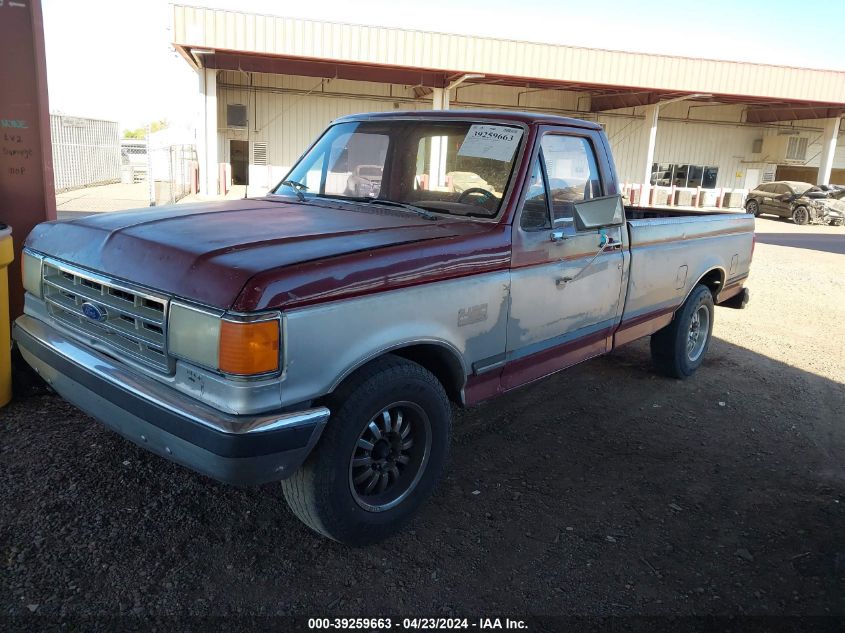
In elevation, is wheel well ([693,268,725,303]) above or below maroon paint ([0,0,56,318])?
below

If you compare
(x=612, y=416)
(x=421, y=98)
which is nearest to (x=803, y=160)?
(x=421, y=98)

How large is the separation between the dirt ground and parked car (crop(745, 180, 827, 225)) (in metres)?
22.2

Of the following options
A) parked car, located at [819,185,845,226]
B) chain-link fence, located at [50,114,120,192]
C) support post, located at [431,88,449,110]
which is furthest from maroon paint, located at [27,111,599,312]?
parked car, located at [819,185,845,226]

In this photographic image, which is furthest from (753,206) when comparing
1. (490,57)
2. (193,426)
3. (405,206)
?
(193,426)

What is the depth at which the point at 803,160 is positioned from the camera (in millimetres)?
33656

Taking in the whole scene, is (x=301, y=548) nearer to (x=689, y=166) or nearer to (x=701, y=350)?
(x=701, y=350)

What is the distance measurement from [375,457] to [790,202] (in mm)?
25927

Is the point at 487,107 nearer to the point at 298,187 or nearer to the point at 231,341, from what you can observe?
the point at 298,187

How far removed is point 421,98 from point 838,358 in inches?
890

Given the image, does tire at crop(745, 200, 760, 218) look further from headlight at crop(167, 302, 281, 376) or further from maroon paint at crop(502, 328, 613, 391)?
headlight at crop(167, 302, 281, 376)

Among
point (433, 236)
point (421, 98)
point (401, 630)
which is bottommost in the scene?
point (401, 630)

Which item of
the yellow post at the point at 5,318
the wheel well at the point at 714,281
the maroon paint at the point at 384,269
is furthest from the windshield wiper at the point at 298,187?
the wheel well at the point at 714,281

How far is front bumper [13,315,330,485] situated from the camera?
2.32 meters

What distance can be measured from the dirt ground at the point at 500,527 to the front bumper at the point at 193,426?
0.56 meters
